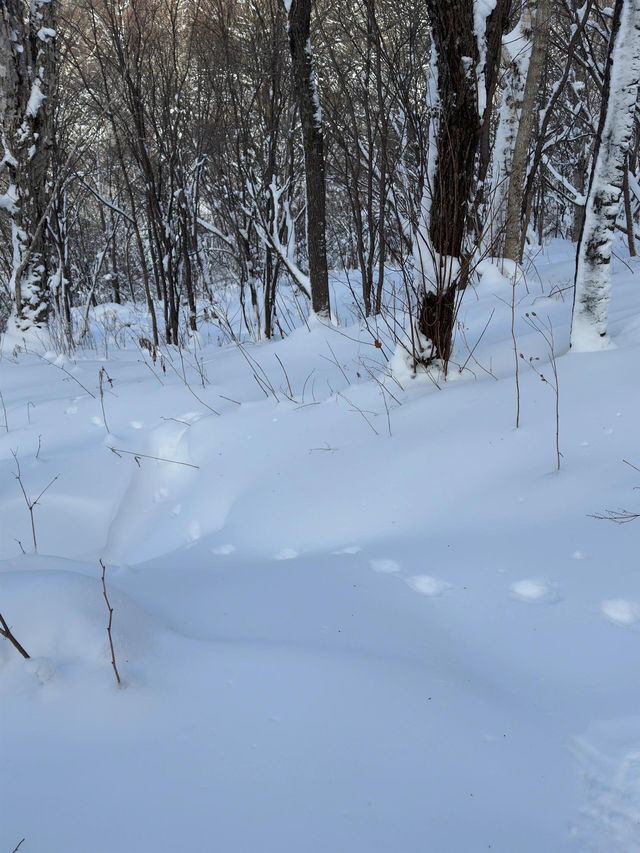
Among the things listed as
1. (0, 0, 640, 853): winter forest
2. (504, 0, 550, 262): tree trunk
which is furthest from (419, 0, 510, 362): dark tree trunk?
(504, 0, 550, 262): tree trunk

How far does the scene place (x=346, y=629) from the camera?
1489mm

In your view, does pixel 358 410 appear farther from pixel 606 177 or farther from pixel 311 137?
pixel 311 137

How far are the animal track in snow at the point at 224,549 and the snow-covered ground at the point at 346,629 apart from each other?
1.0 inches

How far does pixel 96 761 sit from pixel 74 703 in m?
0.16

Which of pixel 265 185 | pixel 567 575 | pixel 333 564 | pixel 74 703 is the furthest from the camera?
pixel 265 185

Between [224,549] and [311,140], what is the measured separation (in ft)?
12.6

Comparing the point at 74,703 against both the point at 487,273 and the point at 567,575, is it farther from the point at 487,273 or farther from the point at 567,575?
the point at 487,273

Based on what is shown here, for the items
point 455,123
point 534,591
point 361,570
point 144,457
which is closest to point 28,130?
point 144,457

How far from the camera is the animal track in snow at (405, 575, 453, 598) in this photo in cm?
160

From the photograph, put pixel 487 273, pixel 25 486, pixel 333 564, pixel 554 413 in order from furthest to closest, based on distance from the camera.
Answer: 1. pixel 487 273
2. pixel 25 486
3. pixel 554 413
4. pixel 333 564

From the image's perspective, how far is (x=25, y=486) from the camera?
2.76m

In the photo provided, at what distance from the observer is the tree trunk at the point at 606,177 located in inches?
91.7

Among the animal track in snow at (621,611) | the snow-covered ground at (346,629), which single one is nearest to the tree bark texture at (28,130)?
the snow-covered ground at (346,629)

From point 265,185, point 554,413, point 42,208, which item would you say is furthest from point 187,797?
point 42,208
